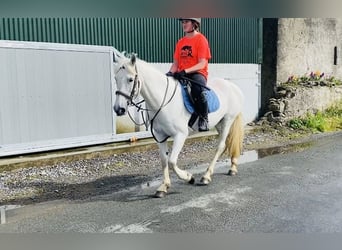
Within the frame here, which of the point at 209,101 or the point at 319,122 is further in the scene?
the point at 319,122

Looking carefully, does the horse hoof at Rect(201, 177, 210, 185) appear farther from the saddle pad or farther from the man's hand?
the man's hand

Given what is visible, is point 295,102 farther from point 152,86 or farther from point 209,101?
point 152,86

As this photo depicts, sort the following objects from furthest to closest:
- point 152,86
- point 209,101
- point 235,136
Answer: point 235,136
point 209,101
point 152,86

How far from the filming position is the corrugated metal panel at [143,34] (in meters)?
5.76

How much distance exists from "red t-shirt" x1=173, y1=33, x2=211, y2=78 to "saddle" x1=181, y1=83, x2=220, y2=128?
23 centimetres

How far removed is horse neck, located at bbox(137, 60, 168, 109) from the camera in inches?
161

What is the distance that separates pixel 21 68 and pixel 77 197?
2265 millimetres

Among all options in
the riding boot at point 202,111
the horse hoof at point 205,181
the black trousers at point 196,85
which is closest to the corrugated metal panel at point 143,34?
the black trousers at point 196,85

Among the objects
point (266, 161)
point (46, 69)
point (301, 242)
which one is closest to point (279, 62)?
point (266, 161)

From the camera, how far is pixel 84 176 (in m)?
5.32

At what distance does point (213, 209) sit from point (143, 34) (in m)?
3.98

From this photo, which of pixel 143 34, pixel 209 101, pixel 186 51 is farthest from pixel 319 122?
pixel 186 51

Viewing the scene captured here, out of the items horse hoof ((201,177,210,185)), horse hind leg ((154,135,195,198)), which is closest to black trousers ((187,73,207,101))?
horse hind leg ((154,135,195,198))

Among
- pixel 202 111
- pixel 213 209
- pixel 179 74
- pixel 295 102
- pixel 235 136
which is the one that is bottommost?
pixel 213 209
